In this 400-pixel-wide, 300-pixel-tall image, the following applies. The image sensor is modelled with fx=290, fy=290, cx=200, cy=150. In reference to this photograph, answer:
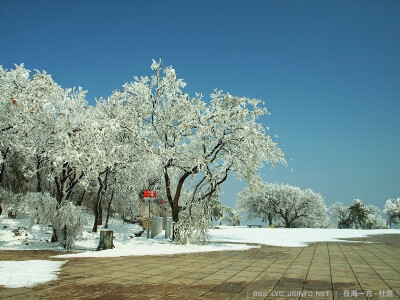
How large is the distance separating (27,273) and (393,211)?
83.4 metres

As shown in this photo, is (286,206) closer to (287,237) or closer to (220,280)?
(287,237)

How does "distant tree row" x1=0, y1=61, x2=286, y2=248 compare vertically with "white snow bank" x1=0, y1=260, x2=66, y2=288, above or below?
above

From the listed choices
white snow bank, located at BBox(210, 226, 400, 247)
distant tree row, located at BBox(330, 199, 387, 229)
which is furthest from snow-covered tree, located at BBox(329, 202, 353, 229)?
white snow bank, located at BBox(210, 226, 400, 247)

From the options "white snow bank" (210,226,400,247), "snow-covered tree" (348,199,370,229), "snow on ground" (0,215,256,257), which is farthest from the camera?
"snow-covered tree" (348,199,370,229)

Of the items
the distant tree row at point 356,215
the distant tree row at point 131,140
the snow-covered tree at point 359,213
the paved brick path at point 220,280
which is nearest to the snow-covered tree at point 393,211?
the distant tree row at point 356,215

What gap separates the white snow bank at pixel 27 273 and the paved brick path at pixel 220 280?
0.94 ft

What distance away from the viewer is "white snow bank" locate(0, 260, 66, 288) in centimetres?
582

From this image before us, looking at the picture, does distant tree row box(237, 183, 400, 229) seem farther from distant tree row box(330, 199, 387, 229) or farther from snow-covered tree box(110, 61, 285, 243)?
snow-covered tree box(110, 61, 285, 243)

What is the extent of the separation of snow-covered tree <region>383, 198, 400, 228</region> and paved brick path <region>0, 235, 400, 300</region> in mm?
75319

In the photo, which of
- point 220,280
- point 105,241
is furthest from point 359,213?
point 220,280

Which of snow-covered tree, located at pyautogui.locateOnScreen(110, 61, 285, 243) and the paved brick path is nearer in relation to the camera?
the paved brick path

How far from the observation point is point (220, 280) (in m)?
6.33

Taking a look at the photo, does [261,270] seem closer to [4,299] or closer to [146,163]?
[4,299]

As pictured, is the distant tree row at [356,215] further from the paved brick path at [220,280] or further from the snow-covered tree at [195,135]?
the paved brick path at [220,280]
